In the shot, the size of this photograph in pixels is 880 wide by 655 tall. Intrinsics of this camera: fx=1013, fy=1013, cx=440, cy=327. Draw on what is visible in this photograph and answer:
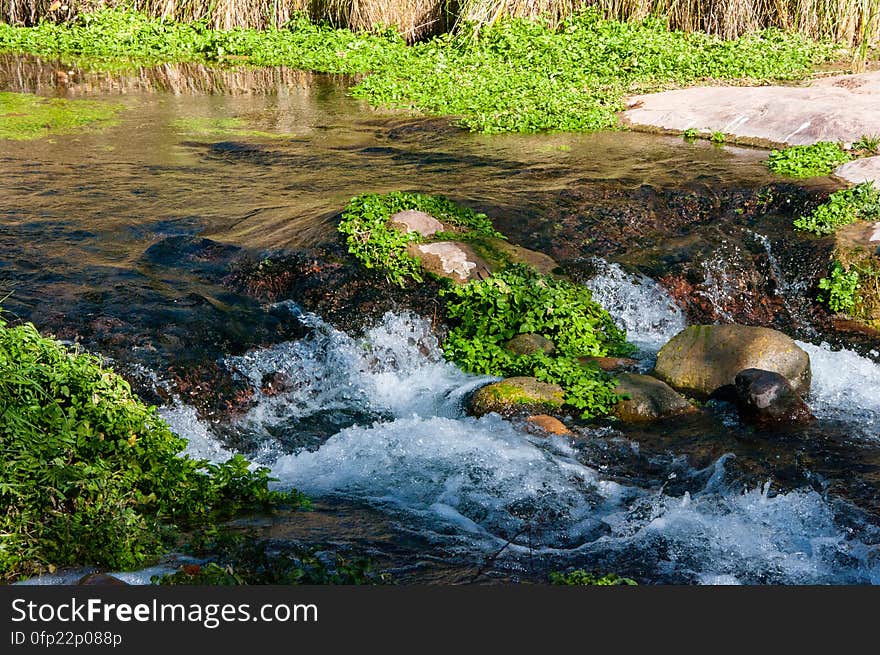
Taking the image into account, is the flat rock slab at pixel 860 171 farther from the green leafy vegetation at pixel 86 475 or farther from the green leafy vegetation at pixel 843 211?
the green leafy vegetation at pixel 86 475

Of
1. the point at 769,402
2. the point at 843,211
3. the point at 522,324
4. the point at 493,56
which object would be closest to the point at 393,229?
the point at 522,324

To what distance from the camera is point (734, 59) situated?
15461 mm

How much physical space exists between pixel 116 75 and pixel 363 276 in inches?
367

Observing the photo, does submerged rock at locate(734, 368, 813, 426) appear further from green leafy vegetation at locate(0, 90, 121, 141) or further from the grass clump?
green leafy vegetation at locate(0, 90, 121, 141)

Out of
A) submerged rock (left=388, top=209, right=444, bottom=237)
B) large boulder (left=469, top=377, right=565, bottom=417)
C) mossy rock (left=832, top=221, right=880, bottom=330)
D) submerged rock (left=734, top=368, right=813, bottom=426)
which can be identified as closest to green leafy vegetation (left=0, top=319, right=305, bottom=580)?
large boulder (left=469, top=377, right=565, bottom=417)

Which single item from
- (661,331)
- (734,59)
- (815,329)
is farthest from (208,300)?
(734,59)

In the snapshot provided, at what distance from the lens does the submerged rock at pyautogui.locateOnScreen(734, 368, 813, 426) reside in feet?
23.1

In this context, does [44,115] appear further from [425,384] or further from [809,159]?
[809,159]

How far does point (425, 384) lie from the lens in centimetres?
762

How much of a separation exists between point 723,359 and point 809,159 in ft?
14.1

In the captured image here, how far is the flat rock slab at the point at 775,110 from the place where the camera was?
38.2 feet

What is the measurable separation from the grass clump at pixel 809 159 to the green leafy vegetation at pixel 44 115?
26.8ft

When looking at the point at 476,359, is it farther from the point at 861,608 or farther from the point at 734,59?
the point at 734,59

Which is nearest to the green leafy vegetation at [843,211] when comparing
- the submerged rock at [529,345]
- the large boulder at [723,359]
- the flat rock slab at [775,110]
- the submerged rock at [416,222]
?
the flat rock slab at [775,110]
